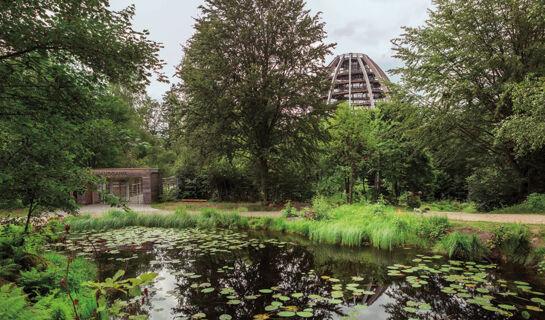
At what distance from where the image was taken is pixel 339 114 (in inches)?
592

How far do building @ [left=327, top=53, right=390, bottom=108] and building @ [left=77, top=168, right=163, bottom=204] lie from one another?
199ft

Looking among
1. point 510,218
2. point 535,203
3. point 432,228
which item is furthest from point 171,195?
point 535,203

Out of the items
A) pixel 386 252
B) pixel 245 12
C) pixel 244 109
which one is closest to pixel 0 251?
pixel 386 252

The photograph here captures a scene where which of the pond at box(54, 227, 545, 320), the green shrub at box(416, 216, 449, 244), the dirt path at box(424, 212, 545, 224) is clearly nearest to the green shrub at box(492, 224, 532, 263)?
the pond at box(54, 227, 545, 320)

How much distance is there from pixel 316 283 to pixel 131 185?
21.2 metres

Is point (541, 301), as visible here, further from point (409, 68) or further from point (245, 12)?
point (245, 12)

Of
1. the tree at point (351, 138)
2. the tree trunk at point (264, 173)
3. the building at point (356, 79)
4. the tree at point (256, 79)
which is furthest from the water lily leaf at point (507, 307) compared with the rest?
the building at point (356, 79)

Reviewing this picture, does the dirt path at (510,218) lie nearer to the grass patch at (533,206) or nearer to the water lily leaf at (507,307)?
the grass patch at (533,206)

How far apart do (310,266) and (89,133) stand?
16.9 feet

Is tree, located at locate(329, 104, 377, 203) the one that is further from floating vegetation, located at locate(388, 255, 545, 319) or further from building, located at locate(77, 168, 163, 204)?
building, located at locate(77, 168, 163, 204)

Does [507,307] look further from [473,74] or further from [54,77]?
[473,74]

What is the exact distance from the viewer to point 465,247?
6.64 metres

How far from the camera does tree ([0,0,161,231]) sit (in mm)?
3271

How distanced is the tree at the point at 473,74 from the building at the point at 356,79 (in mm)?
60888
